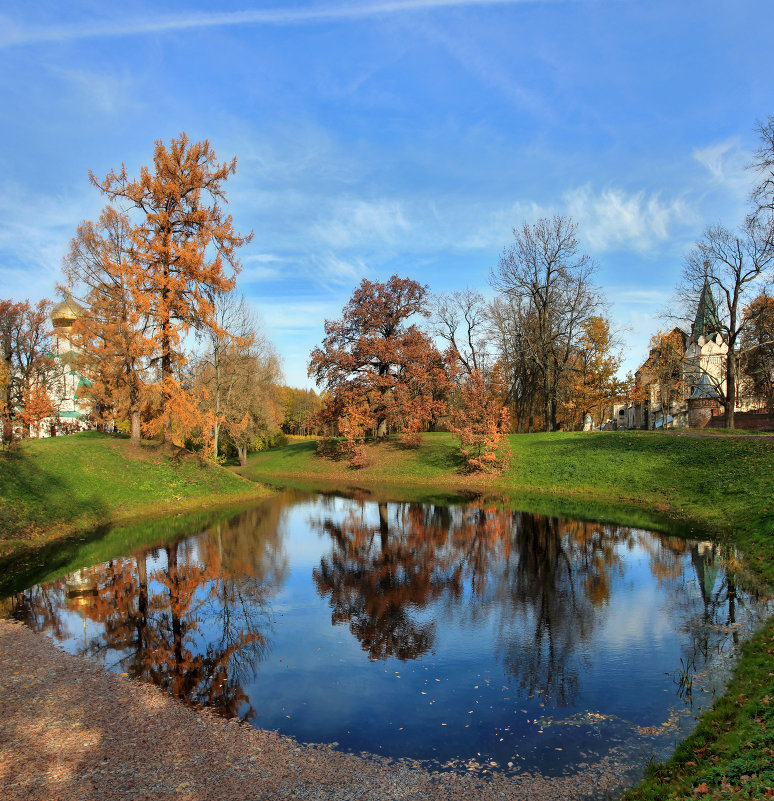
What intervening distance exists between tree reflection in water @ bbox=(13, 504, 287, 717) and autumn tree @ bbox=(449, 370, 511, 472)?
18.8 meters

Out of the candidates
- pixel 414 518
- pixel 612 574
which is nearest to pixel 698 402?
pixel 414 518

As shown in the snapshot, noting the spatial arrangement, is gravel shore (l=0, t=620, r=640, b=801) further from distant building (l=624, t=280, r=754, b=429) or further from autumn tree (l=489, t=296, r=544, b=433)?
autumn tree (l=489, t=296, r=544, b=433)

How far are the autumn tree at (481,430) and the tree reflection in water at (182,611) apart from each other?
18.8 metres

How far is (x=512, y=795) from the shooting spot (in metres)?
5.32

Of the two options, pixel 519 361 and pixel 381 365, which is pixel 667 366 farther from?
pixel 381 365

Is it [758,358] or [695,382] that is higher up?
[758,358]

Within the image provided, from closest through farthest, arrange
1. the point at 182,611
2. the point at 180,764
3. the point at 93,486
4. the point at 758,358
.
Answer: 1. the point at 180,764
2. the point at 182,611
3. the point at 93,486
4. the point at 758,358

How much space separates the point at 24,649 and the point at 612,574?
1279 centimetres

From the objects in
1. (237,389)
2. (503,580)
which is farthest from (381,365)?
(503,580)

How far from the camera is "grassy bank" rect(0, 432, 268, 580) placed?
1642cm

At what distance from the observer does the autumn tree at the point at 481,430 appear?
109 feet

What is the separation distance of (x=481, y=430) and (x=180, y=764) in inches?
1135

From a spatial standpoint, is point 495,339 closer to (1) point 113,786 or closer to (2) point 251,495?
(2) point 251,495

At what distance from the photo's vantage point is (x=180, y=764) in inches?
228
